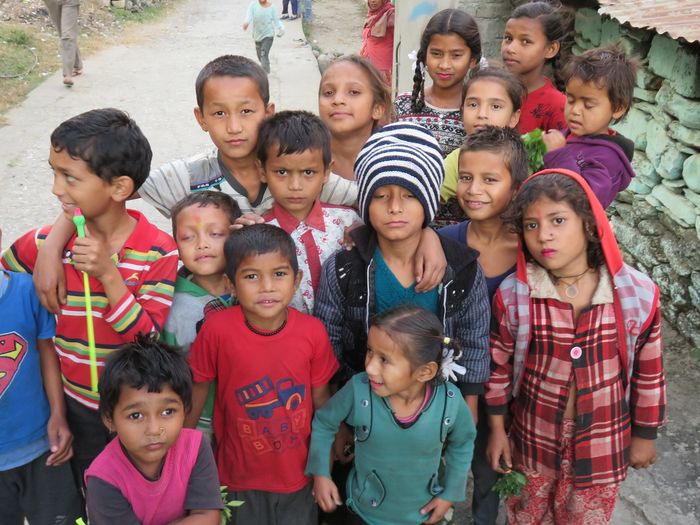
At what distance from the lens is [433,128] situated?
2816 mm

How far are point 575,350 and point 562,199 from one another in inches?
19.1

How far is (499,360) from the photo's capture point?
2119 millimetres

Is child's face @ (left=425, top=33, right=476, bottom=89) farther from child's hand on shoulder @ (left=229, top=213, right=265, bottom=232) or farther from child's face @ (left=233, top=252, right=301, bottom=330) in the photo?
child's face @ (left=233, top=252, right=301, bottom=330)

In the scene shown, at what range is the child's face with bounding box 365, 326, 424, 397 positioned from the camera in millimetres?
1840

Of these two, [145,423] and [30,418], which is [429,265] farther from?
[30,418]

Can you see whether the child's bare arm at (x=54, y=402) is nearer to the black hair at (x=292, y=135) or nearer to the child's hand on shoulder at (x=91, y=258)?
the child's hand on shoulder at (x=91, y=258)

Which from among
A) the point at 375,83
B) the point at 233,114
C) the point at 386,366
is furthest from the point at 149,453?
the point at 375,83

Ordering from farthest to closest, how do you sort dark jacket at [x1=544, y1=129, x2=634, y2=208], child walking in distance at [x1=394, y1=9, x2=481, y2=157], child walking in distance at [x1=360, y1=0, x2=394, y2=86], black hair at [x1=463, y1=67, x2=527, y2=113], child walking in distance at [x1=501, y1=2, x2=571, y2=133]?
child walking in distance at [x1=360, y1=0, x2=394, y2=86] → child walking in distance at [x1=501, y1=2, x2=571, y2=133] → child walking in distance at [x1=394, y1=9, x2=481, y2=157] → black hair at [x1=463, y1=67, x2=527, y2=113] → dark jacket at [x1=544, y1=129, x2=634, y2=208]

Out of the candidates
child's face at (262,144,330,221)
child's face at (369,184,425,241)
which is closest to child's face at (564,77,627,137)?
child's face at (369,184,425,241)

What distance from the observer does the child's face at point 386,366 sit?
184 cm

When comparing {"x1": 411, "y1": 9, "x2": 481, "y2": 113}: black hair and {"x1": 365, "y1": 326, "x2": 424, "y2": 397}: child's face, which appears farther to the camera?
{"x1": 411, "y1": 9, "x2": 481, "y2": 113}: black hair

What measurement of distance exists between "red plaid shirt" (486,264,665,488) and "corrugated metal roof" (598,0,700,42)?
204cm

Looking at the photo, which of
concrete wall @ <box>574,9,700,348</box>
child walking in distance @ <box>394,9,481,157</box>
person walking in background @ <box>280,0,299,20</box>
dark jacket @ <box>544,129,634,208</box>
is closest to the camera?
dark jacket @ <box>544,129,634,208</box>

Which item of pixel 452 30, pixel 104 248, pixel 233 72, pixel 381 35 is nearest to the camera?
pixel 104 248
